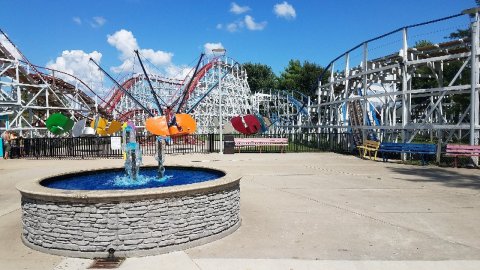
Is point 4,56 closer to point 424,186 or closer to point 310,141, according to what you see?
point 310,141

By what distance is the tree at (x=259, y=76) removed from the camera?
267 ft

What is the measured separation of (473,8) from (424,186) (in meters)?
8.94

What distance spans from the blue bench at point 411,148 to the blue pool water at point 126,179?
478 inches

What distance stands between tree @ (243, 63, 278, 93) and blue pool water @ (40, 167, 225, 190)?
71404 millimetres

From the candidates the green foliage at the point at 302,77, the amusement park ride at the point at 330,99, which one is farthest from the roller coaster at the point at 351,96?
the green foliage at the point at 302,77

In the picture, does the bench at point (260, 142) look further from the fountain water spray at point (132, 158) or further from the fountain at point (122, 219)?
the fountain at point (122, 219)

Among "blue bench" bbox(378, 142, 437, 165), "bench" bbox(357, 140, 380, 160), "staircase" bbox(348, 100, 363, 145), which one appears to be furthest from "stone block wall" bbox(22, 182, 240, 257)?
"staircase" bbox(348, 100, 363, 145)

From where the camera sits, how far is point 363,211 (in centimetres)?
885

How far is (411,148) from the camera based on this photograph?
1853 centimetres

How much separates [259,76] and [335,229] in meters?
77.1

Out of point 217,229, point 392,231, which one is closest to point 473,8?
point 392,231

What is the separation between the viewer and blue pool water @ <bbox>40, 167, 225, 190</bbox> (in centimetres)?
881

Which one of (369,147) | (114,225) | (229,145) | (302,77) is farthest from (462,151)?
(302,77)

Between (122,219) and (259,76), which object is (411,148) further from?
(259,76)
